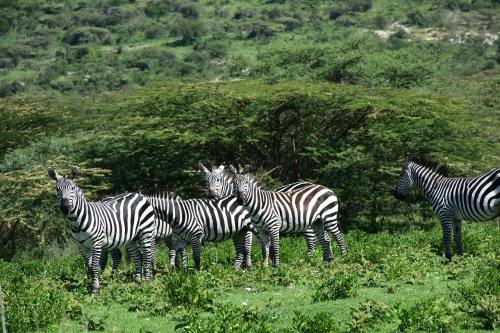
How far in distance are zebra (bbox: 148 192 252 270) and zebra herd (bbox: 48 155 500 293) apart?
0.02 meters

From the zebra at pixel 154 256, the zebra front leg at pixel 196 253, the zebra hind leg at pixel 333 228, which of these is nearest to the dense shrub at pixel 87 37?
the zebra hind leg at pixel 333 228

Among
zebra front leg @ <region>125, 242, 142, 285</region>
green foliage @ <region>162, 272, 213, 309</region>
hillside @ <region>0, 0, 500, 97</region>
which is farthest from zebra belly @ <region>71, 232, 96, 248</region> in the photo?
hillside @ <region>0, 0, 500, 97</region>

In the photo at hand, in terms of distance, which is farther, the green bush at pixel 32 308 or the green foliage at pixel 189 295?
the green foliage at pixel 189 295

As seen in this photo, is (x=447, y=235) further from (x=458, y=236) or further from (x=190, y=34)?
(x=190, y=34)

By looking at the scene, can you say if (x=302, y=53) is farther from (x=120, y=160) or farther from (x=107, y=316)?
(x=107, y=316)

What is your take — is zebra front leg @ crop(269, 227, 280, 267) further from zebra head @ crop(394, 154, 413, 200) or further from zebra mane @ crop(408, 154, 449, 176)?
zebra mane @ crop(408, 154, 449, 176)

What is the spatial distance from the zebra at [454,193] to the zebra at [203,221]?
11.4 feet

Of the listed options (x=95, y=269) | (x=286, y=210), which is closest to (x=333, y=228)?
(x=286, y=210)

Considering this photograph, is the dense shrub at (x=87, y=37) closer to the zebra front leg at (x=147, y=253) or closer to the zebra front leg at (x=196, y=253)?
the zebra front leg at (x=196, y=253)

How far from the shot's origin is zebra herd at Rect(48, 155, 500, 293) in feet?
41.2

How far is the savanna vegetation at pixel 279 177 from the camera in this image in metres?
9.66

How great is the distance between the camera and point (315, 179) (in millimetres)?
25578

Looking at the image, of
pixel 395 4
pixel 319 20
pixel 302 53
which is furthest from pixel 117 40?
pixel 302 53

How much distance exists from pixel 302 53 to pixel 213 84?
29.2ft
